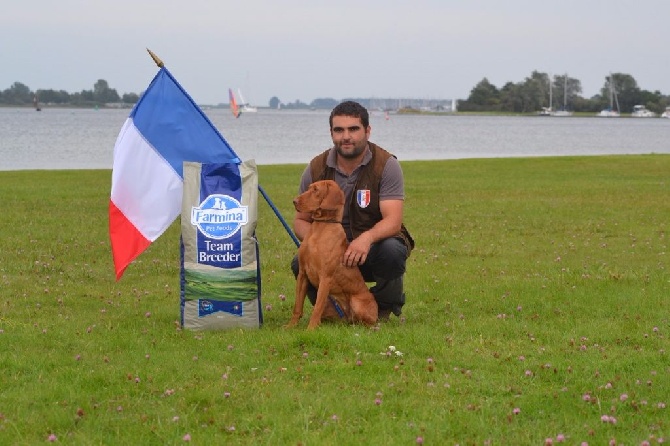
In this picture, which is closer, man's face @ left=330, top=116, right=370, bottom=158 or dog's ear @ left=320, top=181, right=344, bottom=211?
dog's ear @ left=320, top=181, right=344, bottom=211


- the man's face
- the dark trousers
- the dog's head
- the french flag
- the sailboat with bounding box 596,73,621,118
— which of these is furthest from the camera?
the sailboat with bounding box 596,73,621,118

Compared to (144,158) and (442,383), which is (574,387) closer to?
(442,383)

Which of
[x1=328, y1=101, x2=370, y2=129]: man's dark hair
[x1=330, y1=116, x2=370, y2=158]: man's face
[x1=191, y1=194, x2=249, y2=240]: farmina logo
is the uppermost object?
[x1=328, y1=101, x2=370, y2=129]: man's dark hair

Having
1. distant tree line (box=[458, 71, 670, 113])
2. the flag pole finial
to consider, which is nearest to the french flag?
the flag pole finial

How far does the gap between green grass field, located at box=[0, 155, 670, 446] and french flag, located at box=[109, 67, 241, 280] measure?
82 cm

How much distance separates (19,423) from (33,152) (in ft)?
152

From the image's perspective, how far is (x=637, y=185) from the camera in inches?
945

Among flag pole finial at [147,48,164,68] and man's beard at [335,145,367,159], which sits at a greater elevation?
flag pole finial at [147,48,164,68]

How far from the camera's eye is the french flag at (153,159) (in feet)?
26.8

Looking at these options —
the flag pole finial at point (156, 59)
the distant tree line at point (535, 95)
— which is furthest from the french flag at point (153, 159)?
the distant tree line at point (535, 95)

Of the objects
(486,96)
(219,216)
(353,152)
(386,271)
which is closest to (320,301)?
(386,271)

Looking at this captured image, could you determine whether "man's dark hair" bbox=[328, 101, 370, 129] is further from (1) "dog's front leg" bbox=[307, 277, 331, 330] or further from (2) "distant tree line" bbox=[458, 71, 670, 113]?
(2) "distant tree line" bbox=[458, 71, 670, 113]

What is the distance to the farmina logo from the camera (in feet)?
25.4

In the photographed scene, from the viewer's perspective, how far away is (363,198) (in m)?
8.12
